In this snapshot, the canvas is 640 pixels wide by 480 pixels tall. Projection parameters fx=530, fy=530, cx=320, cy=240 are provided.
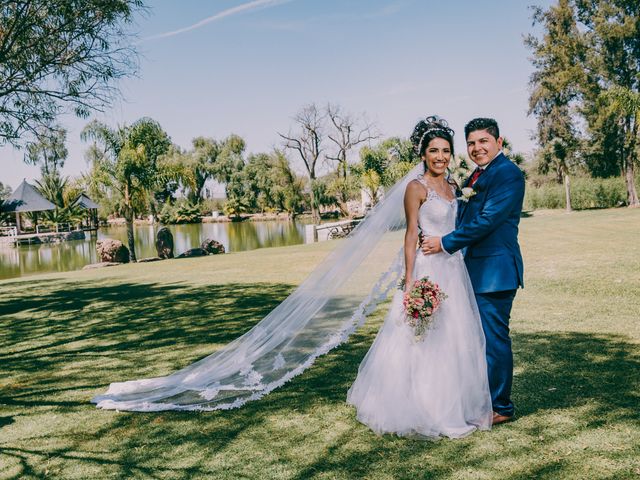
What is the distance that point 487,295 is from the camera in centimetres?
434

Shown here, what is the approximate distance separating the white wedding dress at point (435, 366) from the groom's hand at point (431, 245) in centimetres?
13

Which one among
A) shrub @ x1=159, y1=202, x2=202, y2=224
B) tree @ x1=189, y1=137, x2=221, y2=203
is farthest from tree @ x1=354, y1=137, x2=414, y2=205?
tree @ x1=189, y1=137, x2=221, y2=203

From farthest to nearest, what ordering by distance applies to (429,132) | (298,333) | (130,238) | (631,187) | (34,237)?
(34,237)
(631,187)
(130,238)
(298,333)
(429,132)

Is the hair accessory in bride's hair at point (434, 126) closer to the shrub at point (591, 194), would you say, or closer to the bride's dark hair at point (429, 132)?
the bride's dark hair at point (429, 132)

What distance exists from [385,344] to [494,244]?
4.08 feet

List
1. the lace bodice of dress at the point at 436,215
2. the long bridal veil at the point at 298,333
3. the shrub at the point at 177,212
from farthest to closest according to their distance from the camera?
the shrub at the point at 177,212, the long bridal veil at the point at 298,333, the lace bodice of dress at the point at 436,215

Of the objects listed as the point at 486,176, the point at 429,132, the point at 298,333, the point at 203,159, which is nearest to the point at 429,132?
the point at 429,132

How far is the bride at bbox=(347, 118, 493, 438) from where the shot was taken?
4223mm

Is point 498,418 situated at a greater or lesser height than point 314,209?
lesser

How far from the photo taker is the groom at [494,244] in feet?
13.8

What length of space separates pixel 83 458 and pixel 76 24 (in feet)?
27.6

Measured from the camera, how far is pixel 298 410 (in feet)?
16.0

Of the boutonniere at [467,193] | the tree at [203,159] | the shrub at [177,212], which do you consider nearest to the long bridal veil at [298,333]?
the boutonniere at [467,193]

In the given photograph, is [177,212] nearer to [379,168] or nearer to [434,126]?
[379,168]
